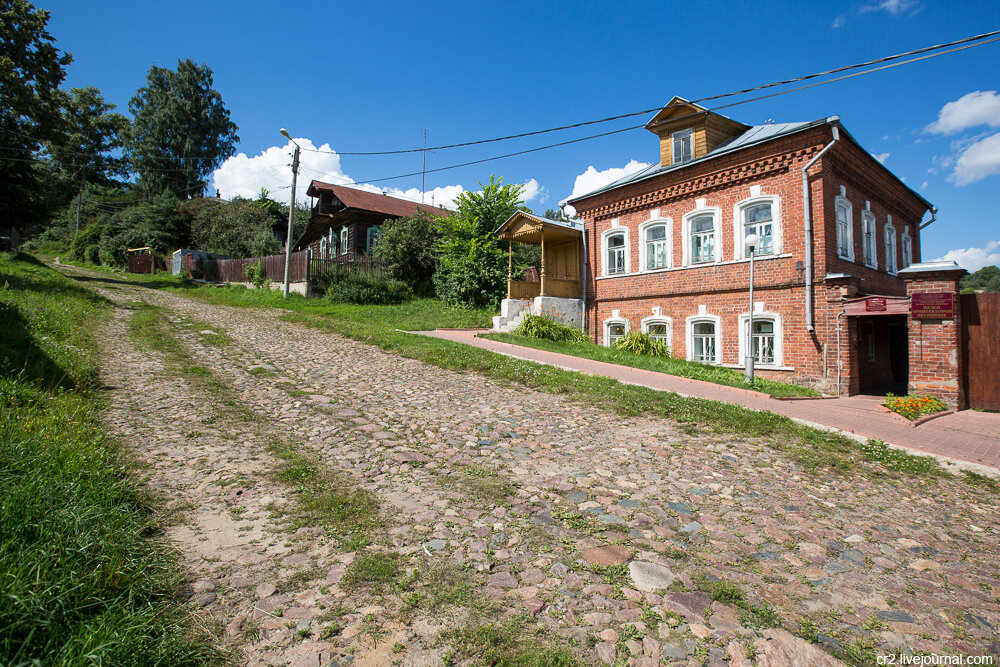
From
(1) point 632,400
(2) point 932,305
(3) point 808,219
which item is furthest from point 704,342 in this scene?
(1) point 632,400

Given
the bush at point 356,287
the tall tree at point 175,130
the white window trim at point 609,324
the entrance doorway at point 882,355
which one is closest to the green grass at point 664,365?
the white window trim at point 609,324

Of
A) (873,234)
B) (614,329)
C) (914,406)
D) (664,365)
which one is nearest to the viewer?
(914,406)

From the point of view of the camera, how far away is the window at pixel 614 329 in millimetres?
17359

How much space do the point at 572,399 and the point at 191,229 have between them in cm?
4242

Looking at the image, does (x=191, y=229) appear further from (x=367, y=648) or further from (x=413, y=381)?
(x=367, y=648)

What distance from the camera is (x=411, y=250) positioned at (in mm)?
25141

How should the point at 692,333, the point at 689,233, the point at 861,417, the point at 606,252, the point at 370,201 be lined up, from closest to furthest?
the point at 861,417
the point at 692,333
the point at 689,233
the point at 606,252
the point at 370,201

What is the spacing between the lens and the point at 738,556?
3.47m

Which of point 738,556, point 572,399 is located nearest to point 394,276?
point 572,399

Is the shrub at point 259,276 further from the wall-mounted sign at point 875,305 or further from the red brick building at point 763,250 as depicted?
the wall-mounted sign at point 875,305

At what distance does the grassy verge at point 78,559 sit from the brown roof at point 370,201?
27.7 meters

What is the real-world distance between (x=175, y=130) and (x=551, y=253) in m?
53.2

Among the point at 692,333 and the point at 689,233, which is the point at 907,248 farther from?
the point at 692,333

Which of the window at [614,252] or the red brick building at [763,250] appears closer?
the red brick building at [763,250]
